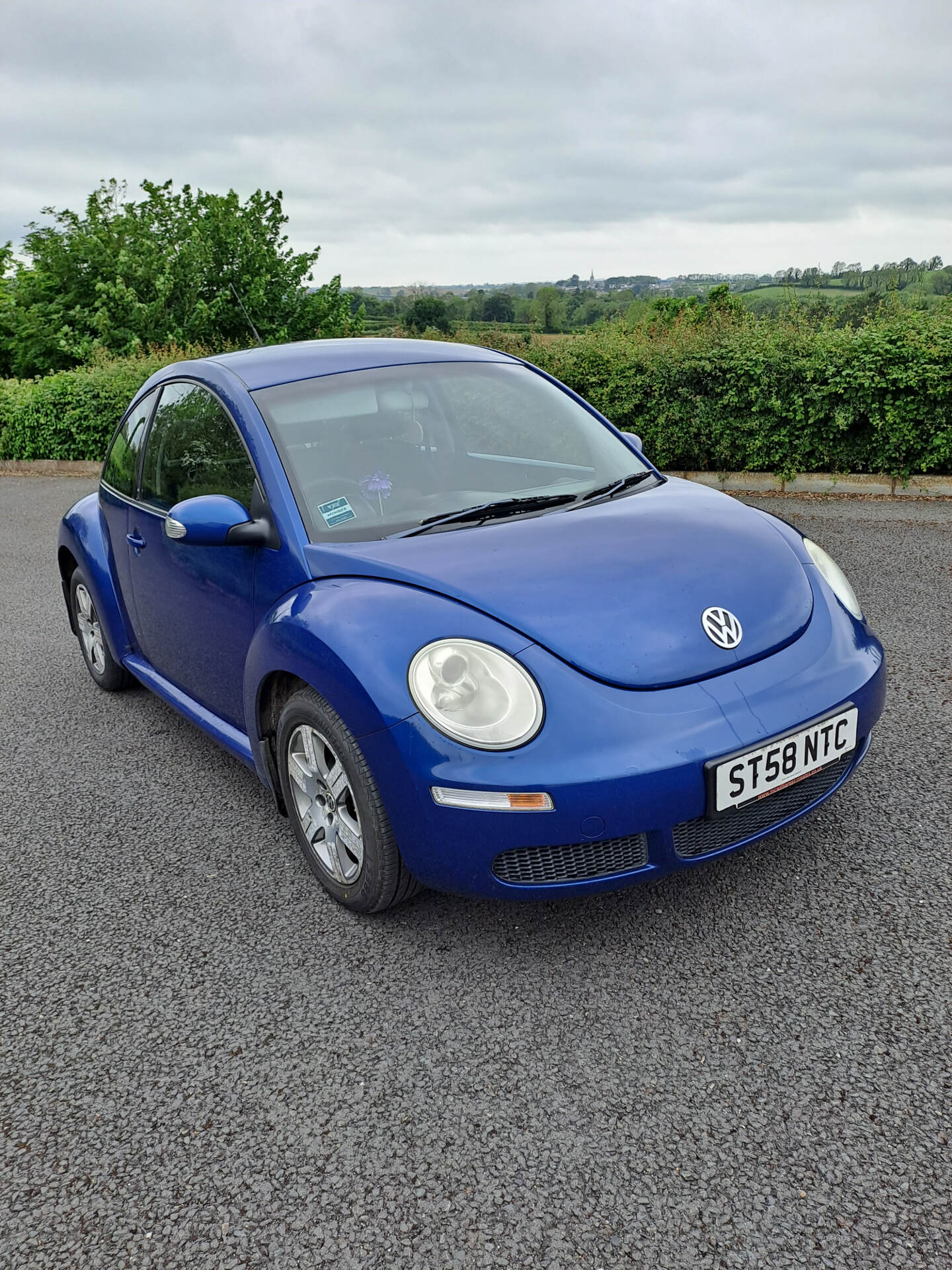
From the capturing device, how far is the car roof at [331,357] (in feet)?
11.0

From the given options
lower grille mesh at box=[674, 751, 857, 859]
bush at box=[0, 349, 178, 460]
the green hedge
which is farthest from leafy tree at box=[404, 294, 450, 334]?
lower grille mesh at box=[674, 751, 857, 859]

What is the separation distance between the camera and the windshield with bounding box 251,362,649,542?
2969 millimetres

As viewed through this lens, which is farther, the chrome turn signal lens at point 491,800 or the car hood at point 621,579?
the car hood at point 621,579

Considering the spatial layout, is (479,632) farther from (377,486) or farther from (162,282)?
(162,282)

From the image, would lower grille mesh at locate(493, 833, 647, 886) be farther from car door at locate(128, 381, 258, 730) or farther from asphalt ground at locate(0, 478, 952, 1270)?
car door at locate(128, 381, 258, 730)

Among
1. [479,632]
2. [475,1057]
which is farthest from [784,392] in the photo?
[475,1057]

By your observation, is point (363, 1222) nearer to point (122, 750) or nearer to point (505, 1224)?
point (505, 1224)

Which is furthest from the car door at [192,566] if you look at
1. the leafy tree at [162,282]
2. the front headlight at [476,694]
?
the leafy tree at [162,282]

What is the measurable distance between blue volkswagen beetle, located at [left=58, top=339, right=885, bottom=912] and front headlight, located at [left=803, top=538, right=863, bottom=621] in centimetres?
2

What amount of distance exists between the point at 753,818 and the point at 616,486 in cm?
133

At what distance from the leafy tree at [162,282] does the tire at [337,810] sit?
2436 centimetres

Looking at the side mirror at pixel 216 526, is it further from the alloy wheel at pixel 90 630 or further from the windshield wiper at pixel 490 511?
the alloy wheel at pixel 90 630

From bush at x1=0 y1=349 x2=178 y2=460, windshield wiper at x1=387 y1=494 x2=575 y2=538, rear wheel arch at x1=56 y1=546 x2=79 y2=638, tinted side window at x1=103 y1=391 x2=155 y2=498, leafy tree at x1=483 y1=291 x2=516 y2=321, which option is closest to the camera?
windshield wiper at x1=387 y1=494 x2=575 y2=538

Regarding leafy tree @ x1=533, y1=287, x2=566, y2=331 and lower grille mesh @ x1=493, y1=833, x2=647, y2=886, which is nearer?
lower grille mesh @ x1=493, y1=833, x2=647, y2=886
